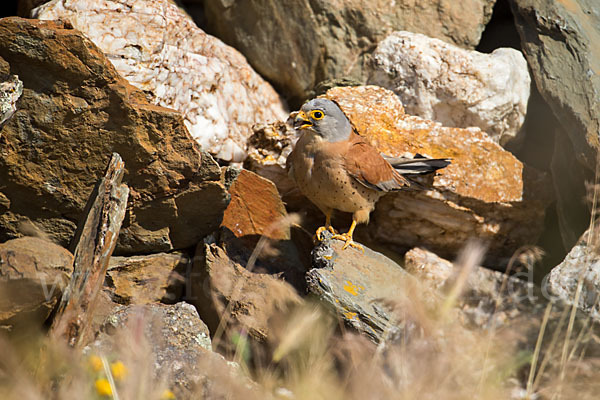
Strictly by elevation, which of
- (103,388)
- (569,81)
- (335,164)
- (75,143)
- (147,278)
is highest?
(569,81)

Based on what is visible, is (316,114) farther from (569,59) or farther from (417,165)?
(569,59)

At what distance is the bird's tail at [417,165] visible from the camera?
473 cm

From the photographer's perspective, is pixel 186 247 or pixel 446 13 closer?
pixel 186 247

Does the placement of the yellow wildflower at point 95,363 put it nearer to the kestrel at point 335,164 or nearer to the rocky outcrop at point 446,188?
the kestrel at point 335,164

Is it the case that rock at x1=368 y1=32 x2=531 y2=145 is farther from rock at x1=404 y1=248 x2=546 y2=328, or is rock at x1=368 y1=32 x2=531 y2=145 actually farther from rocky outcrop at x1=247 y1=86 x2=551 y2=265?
rock at x1=404 y1=248 x2=546 y2=328

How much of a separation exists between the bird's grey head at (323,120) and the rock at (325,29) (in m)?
1.50

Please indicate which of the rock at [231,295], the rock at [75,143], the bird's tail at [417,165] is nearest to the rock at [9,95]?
the rock at [75,143]

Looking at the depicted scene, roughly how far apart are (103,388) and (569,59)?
4.69m

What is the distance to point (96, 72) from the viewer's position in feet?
12.7

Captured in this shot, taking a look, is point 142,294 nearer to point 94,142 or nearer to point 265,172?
point 94,142

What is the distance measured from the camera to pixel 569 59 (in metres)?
5.21

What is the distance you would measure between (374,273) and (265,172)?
4.64 ft

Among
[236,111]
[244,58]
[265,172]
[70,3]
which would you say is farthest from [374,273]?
[70,3]

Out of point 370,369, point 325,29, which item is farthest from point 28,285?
point 325,29
